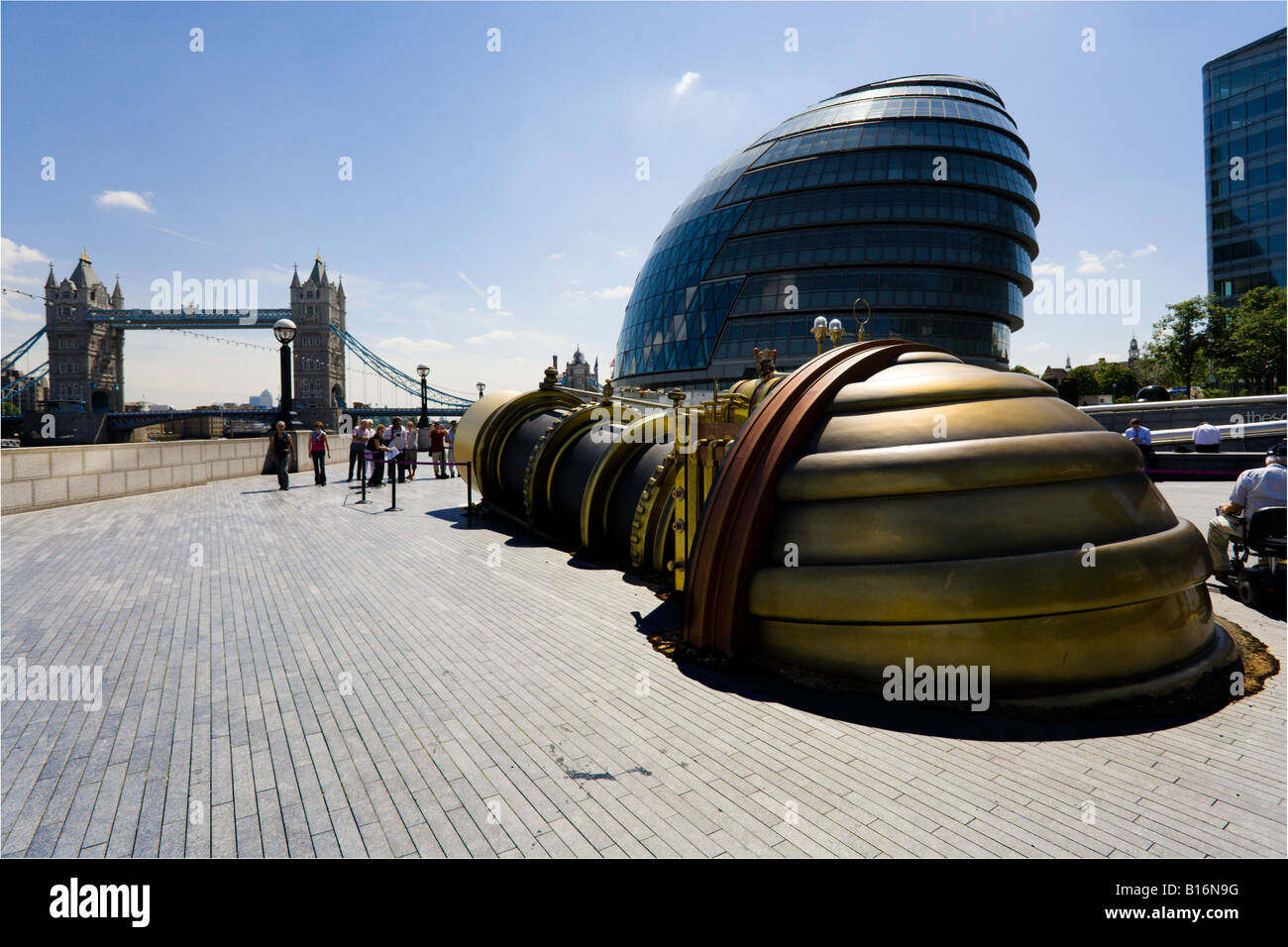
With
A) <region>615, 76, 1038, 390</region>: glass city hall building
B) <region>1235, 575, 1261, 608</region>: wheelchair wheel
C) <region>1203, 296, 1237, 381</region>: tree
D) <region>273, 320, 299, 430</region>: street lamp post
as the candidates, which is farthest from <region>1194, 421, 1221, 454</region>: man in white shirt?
<region>273, 320, 299, 430</region>: street lamp post

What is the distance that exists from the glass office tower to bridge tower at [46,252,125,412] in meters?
201

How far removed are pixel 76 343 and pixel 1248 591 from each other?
666ft

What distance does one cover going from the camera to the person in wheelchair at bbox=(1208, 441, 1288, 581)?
847 cm

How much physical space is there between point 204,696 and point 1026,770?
6482mm

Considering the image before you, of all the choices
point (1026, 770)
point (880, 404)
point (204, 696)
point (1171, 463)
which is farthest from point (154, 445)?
point (1171, 463)

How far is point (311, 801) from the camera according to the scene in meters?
3.96

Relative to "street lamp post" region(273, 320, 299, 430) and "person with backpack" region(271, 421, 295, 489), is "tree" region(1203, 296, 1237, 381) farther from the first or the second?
"person with backpack" region(271, 421, 295, 489)

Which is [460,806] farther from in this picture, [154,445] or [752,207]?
[752,207]

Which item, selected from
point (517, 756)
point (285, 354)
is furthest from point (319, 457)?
point (517, 756)

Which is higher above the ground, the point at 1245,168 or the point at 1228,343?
the point at 1245,168

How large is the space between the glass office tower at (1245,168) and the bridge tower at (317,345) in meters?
154

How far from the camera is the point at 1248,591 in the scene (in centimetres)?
872

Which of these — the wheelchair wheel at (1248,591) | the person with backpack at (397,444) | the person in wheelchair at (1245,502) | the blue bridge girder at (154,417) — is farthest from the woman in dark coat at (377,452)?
the blue bridge girder at (154,417)

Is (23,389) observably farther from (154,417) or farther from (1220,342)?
(1220,342)
